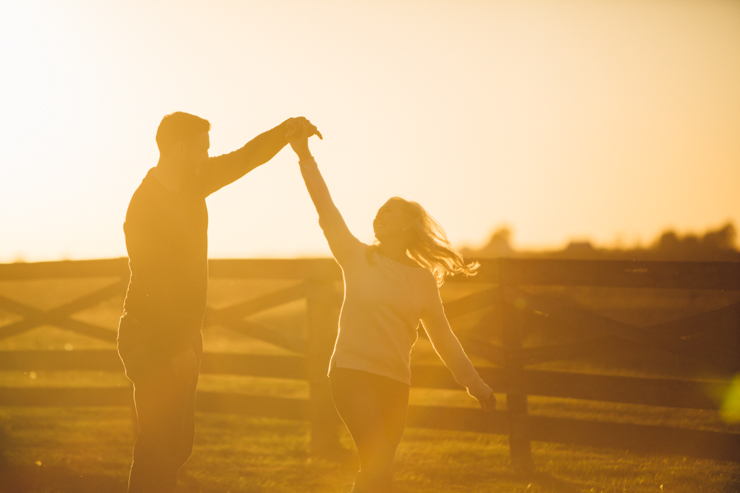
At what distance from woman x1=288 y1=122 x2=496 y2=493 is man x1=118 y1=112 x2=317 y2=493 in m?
0.62

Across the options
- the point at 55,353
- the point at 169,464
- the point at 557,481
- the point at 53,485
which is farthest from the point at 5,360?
the point at 557,481

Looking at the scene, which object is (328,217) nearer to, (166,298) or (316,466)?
(166,298)

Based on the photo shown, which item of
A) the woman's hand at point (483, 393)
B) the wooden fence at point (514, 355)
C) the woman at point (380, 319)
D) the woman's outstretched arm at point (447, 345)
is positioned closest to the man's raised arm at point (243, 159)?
the woman at point (380, 319)

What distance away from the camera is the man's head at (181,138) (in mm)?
3799

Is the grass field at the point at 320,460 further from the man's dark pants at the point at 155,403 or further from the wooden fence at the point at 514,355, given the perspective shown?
the man's dark pants at the point at 155,403

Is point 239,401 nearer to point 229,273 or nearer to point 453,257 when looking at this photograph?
point 229,273

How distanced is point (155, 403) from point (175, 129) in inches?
57.1

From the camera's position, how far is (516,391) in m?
6.27

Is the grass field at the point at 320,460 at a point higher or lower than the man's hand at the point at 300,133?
lower

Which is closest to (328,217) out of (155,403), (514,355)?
(155,403)

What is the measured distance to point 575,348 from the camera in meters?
6.09

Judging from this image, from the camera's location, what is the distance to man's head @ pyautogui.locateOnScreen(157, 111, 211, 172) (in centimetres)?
380

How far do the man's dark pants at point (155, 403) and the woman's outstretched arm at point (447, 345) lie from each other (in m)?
1.30

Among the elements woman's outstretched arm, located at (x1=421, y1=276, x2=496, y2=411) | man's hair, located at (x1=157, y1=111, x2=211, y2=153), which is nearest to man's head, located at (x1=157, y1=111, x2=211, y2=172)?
man's hair, located at (x1=157, y1=111, x2=211, y2=153)
